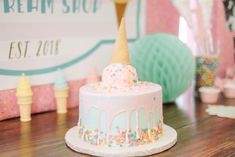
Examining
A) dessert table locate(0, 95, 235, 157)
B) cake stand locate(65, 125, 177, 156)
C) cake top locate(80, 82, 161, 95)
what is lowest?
dessert table locate(0, 95, 235, 157)

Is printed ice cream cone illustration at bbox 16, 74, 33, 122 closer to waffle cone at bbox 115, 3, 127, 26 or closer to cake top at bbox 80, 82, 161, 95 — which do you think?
cake top at bbox 80, 82, 161, 95

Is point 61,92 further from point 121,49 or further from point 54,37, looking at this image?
point 121,49

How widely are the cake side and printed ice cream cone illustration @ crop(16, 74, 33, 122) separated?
9.5 inches

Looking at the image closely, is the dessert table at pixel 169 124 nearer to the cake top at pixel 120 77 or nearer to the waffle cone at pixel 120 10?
the cake top at pixel 120 77

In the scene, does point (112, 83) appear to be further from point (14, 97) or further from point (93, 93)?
point (14, 97)

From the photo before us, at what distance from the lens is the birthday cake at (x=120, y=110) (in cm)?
75

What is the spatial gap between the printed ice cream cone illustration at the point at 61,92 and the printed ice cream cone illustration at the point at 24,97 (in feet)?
0.30

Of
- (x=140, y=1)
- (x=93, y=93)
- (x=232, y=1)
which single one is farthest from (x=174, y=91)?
(x=232, y=1)

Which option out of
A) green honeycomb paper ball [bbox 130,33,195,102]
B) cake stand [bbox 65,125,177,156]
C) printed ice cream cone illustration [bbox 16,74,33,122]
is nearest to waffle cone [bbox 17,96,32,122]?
printed ice cream cone illustration [bbox 16,74,33,122]

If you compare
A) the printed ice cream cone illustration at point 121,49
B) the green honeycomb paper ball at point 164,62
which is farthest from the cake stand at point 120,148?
the green honeycomb paper ball at point 164,62

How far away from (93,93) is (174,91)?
44 centimetres

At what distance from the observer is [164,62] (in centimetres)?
111

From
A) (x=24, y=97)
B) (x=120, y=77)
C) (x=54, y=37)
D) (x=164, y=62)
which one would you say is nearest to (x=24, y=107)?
(x=24, y=97)

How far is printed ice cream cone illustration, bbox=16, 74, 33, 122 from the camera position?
968 millimetres
